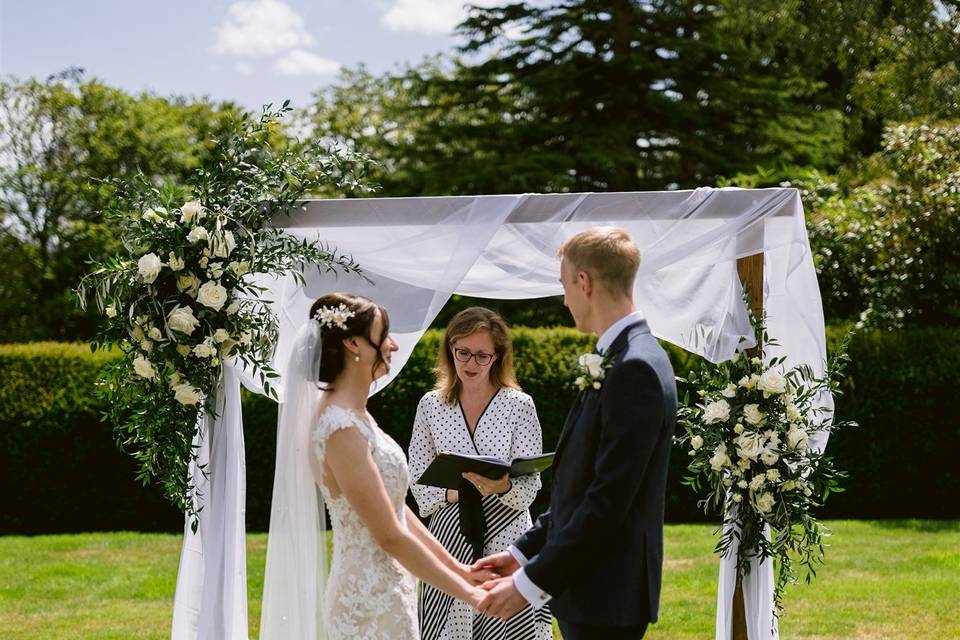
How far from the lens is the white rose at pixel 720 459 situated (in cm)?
454

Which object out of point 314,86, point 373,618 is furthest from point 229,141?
point 314,86

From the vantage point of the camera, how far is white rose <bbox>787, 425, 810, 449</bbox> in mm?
4477

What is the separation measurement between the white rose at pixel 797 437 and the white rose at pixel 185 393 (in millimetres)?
2477

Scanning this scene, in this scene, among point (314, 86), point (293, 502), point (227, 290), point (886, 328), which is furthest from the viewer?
point (314, 86)

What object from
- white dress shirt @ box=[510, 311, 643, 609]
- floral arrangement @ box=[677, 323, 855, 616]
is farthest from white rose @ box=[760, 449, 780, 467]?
white dress shirt @ box=[510, 311, 643, 609]

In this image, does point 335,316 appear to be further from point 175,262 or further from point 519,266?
point 519,266

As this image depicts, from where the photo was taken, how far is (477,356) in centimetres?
485

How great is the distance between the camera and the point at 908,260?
33.6ft

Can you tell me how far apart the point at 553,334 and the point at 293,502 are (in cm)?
619

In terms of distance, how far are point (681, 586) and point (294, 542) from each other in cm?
431

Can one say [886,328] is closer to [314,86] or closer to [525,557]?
[525,557]

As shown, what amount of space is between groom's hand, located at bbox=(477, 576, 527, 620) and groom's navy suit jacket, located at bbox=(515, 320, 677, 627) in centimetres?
12

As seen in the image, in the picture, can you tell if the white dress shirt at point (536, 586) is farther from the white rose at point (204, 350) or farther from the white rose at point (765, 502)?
the white rose at point (204, 350)

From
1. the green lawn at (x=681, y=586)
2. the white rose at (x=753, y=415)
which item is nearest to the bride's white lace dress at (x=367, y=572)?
the white rose at (x=753, y=415)
